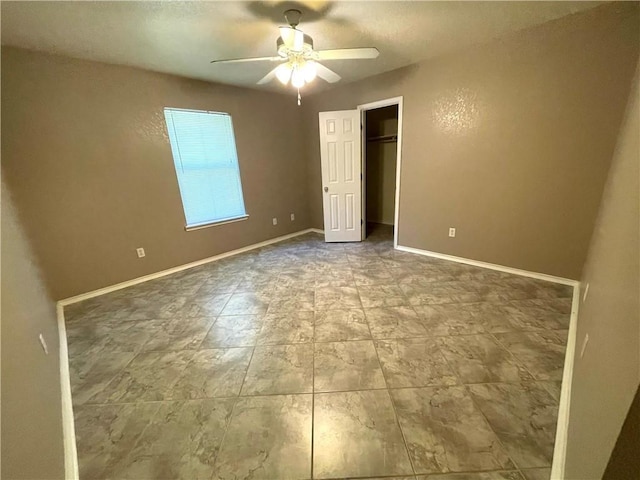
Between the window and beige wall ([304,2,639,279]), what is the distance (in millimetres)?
2214

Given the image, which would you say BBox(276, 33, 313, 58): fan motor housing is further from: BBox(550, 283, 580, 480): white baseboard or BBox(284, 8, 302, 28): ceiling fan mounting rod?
BBox(550, 283, 580, 480): white baseboard

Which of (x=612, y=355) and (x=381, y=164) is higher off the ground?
(x=381, y=164)

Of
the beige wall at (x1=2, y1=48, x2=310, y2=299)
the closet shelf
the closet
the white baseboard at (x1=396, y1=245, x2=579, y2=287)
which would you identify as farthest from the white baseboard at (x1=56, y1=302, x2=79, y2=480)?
the closet shelf

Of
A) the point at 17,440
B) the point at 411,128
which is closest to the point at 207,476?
the point at 17,440

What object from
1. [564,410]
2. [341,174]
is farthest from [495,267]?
[341,174]

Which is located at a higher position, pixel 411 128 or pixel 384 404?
pixel 411 128

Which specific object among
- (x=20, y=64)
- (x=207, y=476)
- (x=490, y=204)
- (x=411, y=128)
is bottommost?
(x=207, y=476)

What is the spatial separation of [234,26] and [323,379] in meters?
2.83

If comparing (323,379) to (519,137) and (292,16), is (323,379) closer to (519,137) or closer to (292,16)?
(292,16)

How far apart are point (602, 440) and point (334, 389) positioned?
3.79ft

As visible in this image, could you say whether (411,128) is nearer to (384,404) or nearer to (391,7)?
(391,7)

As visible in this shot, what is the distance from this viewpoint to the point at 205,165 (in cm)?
361

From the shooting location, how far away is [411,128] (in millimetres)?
3406

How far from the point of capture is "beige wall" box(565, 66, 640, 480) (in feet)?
2.32
